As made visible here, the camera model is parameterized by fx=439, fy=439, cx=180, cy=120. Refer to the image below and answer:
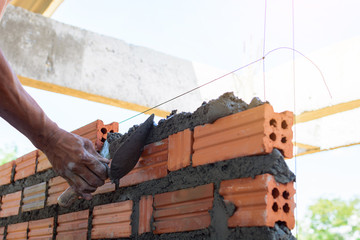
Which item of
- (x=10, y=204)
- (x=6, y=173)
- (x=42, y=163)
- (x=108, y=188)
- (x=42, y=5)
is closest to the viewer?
(x=108, y=188)

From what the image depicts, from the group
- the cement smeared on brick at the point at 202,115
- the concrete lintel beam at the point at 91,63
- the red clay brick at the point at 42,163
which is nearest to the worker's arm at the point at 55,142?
the cement smeared on brick at the point at 202,115

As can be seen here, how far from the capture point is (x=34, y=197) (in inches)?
113

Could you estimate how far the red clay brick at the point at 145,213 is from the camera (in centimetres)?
187

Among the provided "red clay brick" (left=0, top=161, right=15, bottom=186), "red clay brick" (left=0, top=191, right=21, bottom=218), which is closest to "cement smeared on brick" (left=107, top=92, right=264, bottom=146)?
"red clay brick" (left=0, top=191, right=21, bottom=218)

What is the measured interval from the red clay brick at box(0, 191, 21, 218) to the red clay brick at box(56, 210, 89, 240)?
0.69m

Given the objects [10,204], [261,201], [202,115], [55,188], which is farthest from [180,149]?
[10,204]

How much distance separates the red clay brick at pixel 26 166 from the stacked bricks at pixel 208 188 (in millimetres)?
804

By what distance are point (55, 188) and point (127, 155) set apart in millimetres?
931

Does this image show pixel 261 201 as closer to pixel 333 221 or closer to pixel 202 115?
pixel 202 115

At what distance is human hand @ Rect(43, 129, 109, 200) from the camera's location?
70.3 inches

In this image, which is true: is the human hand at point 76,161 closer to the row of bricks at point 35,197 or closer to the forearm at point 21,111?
the forearm at point 21,111

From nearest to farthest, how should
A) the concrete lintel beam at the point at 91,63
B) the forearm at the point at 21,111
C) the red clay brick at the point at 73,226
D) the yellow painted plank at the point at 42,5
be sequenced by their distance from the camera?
the forearm at the point at 21,111 → the red clay brick at the point at 73,226 → the concrete lintel beam at the point at 91,63 → the yellow painted plank at the point at 42,5

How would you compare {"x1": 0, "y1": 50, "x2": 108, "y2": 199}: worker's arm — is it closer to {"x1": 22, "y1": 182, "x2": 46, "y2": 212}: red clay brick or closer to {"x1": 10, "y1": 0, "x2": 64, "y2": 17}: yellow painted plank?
{"x1": 22, "y1": 182, "x2": 46, "y2": 212}: red clay brick

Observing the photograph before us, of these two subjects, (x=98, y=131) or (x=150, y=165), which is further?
(x=98, y=131)
